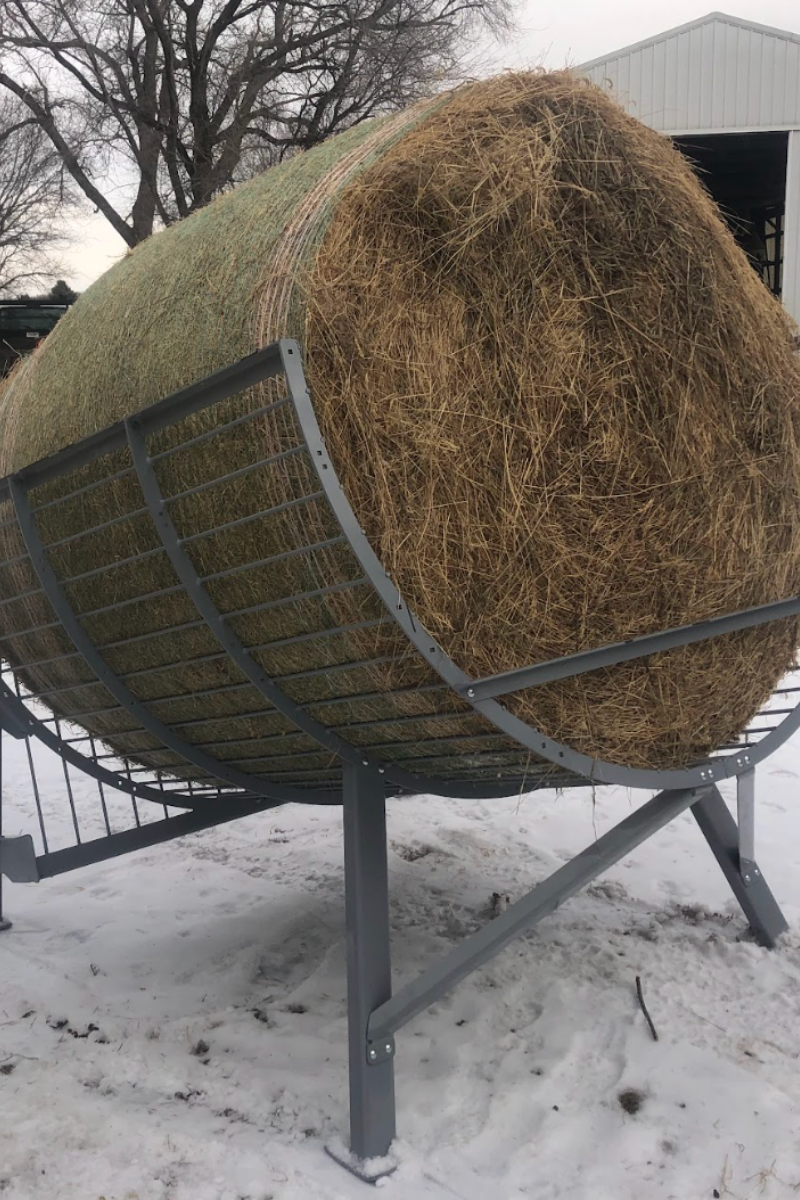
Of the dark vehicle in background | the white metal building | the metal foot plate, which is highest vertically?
the white metal building

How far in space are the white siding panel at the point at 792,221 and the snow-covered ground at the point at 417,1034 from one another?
854 cm

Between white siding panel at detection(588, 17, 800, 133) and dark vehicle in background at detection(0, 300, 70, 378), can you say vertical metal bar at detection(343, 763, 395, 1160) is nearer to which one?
dark vehicle in background at detection(0, 300, 70, 378)

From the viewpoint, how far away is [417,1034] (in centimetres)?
361

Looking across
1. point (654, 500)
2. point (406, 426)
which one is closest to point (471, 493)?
point (406, 426)

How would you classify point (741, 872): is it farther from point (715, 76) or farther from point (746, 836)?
point (715, 76)

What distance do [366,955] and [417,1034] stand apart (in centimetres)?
76

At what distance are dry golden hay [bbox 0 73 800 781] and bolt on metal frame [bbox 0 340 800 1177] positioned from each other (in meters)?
0.04

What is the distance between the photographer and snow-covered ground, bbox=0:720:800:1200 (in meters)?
2.87

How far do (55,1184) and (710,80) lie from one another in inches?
505

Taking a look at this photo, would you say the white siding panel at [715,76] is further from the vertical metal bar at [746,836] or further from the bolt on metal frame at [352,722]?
the bolt on metal frame at [352,722]

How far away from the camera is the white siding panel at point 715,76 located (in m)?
12.1

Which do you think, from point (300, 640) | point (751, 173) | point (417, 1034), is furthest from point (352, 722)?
point (751, 173)

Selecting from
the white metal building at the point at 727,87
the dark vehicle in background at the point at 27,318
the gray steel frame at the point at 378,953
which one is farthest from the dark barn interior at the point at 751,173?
the gray steel frame at the point at 378,953

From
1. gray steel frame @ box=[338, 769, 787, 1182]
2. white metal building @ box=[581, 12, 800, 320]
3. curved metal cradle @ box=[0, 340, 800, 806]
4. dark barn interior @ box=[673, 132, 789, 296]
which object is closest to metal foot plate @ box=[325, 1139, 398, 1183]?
gray steel frame @ box=[338, 769, 787, 1182]
